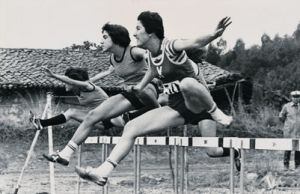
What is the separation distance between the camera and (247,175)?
13984 millimetres

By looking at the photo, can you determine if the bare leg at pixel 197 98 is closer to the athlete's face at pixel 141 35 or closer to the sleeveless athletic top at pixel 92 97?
the athlete's face at pixel 141 35

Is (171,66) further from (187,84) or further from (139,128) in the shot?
(139,128)

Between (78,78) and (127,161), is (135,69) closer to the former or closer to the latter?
(78,78)

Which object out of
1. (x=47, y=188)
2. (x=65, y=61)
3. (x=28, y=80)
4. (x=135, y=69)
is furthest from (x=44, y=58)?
(x=135, y=69)

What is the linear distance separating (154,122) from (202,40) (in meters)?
1.00

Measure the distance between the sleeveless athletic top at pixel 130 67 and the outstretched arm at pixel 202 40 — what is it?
150cm

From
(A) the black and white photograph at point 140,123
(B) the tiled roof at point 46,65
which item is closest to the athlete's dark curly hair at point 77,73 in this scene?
(A) the black and white photograph at point 140,123

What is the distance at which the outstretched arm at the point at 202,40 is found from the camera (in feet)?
18.0

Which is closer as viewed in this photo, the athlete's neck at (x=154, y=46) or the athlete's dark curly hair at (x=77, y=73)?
the athlete's neck at (x=154, y=46)

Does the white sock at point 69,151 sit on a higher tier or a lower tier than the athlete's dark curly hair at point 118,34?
lower

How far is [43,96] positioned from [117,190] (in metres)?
17.4

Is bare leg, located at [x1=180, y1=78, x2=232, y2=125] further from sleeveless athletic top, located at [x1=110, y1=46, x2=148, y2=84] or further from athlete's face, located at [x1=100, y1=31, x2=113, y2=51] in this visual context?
athlete's face, located at [x1=100, y1=31, x2=113, y2=51]

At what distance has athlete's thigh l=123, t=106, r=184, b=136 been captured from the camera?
20.2ft

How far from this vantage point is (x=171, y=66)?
249 inches
